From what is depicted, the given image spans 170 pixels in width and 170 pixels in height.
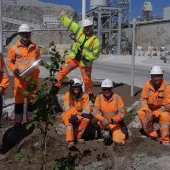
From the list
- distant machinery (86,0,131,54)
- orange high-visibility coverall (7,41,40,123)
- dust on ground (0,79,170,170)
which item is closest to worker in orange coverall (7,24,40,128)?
orange high-visibility coverall (7,41,40,123)

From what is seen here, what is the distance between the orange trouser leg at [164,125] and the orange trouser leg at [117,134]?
61 centimetres

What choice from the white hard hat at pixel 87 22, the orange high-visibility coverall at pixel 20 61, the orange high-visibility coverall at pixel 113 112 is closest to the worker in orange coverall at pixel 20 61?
the orange high-visibility coverall at pixel 20 61

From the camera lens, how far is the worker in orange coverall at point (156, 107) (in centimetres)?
522

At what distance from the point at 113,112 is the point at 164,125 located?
828 mm

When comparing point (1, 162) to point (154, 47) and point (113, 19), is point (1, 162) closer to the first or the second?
point (154, 47)

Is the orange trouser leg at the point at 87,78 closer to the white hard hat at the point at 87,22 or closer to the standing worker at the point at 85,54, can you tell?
the standing worker at the point at 85,54

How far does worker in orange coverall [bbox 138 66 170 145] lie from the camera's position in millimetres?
5219

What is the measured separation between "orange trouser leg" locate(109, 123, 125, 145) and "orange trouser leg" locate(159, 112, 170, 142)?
2.00ft

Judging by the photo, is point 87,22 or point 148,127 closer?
point 148,127

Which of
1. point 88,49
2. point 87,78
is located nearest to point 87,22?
point 88,49

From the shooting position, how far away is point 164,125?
17.0 feet

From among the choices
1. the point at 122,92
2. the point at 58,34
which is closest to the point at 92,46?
the point at 122,92

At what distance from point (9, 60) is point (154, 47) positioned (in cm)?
2449

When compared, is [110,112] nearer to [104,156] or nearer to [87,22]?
[104,156]
